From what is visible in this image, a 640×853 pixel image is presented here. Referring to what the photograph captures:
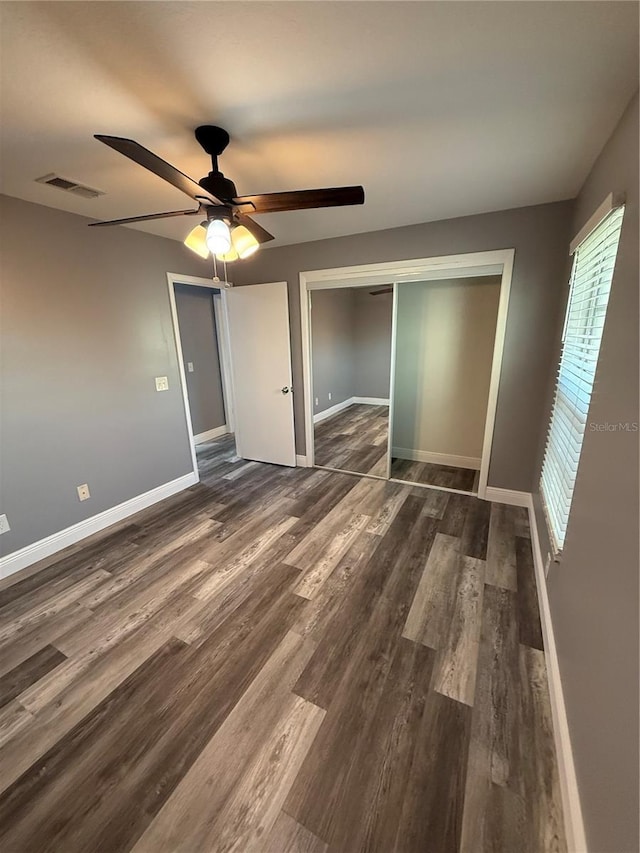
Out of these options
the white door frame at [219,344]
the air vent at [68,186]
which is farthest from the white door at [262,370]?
the air vent at [68,186]

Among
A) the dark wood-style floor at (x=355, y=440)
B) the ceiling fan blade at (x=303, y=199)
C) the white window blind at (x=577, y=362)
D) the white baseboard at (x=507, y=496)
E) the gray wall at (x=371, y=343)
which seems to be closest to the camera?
the ceiling fan blade at (x=303, y=199)

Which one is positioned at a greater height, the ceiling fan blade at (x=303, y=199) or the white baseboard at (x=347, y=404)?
the ceiling fan blade at (x=303, y=199)

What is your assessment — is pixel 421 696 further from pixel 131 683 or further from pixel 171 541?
pixel 171 541

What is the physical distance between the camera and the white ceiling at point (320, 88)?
985 millimetres

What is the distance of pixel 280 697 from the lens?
1.46 meters

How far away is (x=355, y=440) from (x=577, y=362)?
10.7ft

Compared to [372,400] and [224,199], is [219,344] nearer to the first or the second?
[372,400]

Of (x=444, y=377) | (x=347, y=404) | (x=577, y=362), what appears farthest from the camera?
(x=347, y=404)

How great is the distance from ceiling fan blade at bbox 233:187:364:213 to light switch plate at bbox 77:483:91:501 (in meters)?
2.43

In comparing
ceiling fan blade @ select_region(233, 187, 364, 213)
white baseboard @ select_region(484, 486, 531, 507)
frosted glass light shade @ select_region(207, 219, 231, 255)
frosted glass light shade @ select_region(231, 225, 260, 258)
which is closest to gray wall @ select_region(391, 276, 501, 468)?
white baseboard @ select_region(484, 486, 531, 507)

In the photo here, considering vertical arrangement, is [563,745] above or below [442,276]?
below

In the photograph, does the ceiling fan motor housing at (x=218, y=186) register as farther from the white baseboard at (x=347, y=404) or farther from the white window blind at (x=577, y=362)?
the white baseboard at (x=347, y=404)

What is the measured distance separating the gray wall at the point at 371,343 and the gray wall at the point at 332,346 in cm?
17

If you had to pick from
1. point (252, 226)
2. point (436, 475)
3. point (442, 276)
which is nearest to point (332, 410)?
point (436, 475)
